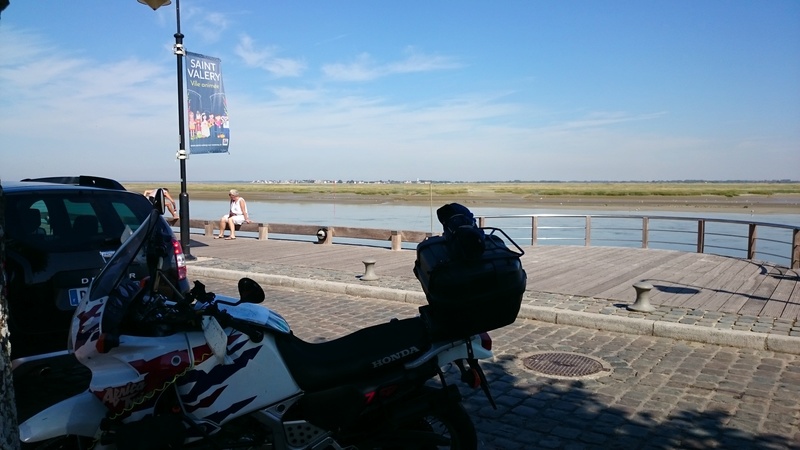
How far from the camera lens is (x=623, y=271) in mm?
10930

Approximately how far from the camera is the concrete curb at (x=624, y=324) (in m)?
6.38

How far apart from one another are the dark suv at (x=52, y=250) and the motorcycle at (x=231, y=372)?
1846mm

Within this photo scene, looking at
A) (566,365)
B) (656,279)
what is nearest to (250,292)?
(566,365)

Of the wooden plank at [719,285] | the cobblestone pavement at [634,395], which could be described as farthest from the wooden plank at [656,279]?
the cobblestone pavement at [634,395]

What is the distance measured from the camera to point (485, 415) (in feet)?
15.7

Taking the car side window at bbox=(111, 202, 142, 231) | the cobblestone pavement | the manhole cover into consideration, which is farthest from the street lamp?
the manhole cover

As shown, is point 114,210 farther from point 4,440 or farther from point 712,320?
point 712,320

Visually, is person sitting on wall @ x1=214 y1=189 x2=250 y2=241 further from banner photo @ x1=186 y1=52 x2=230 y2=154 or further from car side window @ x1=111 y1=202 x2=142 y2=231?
car side window @ x1=111 y1=202 x2=142 y2=231

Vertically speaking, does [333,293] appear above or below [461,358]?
below

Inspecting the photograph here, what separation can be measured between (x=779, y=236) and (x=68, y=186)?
2022cm

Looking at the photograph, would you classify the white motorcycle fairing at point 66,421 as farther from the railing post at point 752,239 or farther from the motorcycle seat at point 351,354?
the railing post at point 752,239

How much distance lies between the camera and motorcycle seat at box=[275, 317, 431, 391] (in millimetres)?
3084

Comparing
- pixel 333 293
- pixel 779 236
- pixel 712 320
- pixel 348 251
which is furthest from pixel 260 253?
pixel 779 236

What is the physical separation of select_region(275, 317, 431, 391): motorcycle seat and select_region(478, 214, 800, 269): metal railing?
8.24 meters
